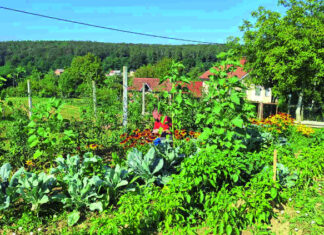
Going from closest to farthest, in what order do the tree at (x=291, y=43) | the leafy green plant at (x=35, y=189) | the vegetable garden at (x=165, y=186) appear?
1. the vegetable garden at (x=165, y=186)
2. the leafy green plant at (x=35, y=189)
3. the tree at (x=291, y=43)

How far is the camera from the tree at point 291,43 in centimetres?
1355

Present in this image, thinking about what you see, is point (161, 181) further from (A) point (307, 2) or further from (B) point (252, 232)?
(A) point (307, 2)

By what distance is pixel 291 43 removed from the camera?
537 inches

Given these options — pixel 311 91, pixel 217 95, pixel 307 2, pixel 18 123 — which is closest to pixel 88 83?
pixel 18 123

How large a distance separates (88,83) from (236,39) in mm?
12713

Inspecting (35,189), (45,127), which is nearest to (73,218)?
(35,189)

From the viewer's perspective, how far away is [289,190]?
4.14 meters

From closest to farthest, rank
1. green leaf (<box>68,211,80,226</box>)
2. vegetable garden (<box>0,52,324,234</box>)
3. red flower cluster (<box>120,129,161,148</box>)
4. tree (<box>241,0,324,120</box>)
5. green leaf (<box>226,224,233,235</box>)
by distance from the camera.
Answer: green leaf (<box>226,224,233,235</box>) → vegetable garden (<box>0,52,324,234</box>) → green leaf (<box>68,211,80,226</box>) → red flower cluster (<box>120,129,161,148</box>) → tree (<box>241,0,324,120</box>)

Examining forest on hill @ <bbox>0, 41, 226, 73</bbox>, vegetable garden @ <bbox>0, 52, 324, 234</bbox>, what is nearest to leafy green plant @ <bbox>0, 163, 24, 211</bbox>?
vegetable garden @ <bbox>0, 52, 324, 234</bbox>

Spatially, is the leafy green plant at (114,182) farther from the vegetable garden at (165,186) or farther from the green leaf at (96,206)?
the green leaf at (96,206)

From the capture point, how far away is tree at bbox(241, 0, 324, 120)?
13.5 m

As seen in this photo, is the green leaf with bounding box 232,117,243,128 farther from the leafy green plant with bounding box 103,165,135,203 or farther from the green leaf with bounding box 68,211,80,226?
the green leaf with bounding box 68,211,80,226

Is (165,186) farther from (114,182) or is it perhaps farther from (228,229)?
(228,229)

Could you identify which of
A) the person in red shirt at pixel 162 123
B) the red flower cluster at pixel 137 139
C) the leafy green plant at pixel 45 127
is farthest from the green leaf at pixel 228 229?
the person in red shirt at pixel 162 123
